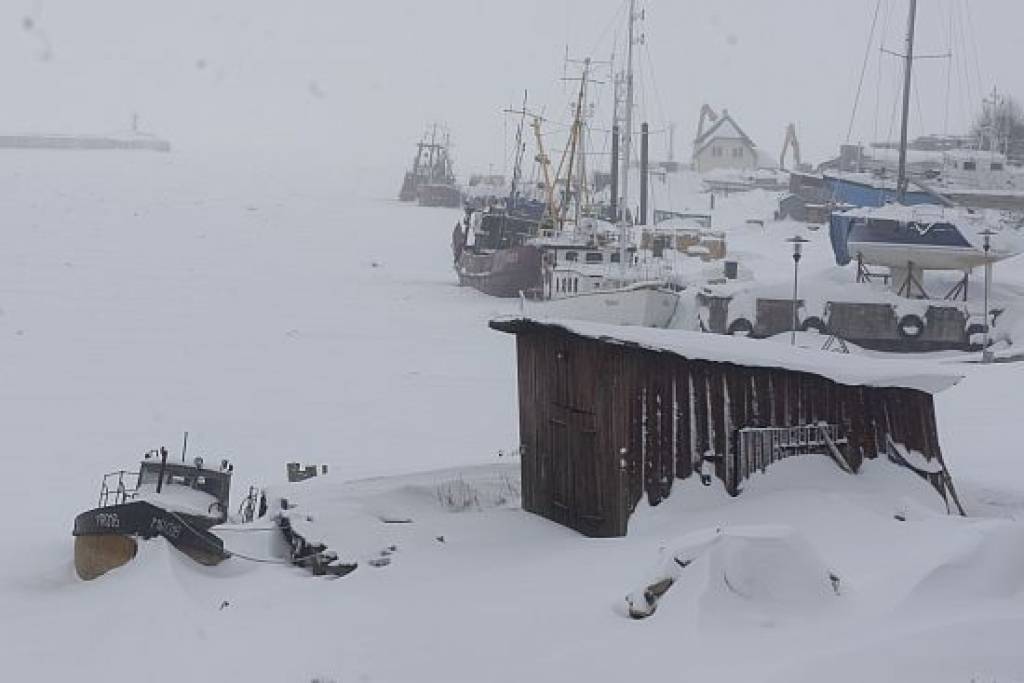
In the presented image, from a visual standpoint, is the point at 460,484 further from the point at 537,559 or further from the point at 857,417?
the point at 857,417

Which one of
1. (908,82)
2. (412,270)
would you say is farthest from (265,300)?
(908,82)

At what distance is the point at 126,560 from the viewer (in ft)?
46.8

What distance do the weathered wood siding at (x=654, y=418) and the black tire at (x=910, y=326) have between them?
23149 millimetres

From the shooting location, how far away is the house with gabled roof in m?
114

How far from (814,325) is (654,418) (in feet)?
82.5

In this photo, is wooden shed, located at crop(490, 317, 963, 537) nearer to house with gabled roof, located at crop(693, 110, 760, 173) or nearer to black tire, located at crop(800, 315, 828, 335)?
black tire, located at crop(800, 315, 828, 335)

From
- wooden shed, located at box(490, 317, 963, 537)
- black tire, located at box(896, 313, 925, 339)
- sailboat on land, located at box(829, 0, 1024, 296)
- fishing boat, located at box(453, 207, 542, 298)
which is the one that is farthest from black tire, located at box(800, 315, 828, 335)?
wooden shed, located at box(490, 317, 963, 537)

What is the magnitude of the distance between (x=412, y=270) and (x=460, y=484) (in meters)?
46.2

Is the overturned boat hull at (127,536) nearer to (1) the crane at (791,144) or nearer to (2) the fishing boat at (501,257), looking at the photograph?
(2) the fishing boat at (501,257)

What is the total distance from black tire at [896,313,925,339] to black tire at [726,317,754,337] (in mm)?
4250

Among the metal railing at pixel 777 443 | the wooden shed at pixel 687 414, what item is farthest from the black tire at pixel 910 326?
the metal railing at pixel 777 443

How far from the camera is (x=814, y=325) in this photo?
38.2 meters

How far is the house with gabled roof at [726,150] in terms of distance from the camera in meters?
114

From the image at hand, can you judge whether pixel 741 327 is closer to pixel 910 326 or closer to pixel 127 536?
pixel 910 326
